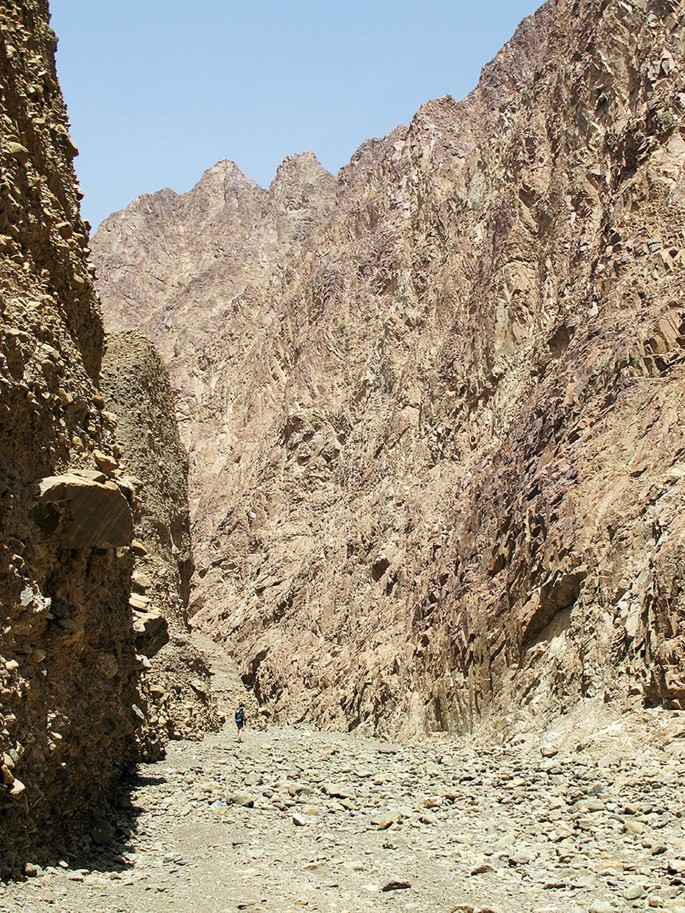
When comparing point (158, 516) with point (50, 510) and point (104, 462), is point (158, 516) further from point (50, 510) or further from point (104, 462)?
point (50, 510)

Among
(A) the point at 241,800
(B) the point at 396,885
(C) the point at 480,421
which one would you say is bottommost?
(B) the point at 396,885

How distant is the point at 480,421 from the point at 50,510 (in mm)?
21864

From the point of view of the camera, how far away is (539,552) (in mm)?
21750

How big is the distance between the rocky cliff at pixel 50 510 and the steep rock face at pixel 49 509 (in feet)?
0.07

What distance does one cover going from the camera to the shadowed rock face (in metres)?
20.2

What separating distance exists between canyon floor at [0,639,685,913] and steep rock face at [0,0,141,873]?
2.78ft

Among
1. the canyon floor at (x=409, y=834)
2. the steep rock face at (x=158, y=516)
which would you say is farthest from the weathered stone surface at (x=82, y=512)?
the steep rock face at (x=158, y=516)

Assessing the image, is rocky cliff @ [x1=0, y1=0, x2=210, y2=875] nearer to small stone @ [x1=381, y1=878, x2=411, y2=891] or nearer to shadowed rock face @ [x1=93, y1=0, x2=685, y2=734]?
small stone @ [x1=381, y1=878, x2=411, y2=891]

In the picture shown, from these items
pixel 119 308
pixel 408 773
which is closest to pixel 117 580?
pixel 408 773

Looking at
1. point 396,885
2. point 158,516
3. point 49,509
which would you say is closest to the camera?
point 396,885

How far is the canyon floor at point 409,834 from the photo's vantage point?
10.1 metres

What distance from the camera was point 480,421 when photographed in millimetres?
31984

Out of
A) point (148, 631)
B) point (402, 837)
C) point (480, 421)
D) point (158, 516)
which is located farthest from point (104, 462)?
point (480, 421)

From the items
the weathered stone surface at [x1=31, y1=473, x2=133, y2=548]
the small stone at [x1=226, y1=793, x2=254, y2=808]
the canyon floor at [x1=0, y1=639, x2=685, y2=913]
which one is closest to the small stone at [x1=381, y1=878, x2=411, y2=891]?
the canyon floor at [x1=0, y1=639, x2=685, y2=913]
